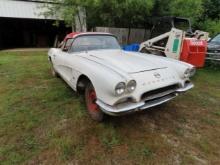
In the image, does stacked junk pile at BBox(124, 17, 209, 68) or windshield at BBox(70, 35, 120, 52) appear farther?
stacked junk pile at BBox(124, 17, 209, 68)

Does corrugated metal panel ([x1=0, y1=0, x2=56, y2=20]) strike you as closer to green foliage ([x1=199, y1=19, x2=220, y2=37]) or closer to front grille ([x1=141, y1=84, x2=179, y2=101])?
green foliage ([x1=199, y1=19, x2=220, y2=37])

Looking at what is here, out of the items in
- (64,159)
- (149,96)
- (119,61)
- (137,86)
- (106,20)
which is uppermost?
(106,20)

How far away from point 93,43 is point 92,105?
1.55 metres

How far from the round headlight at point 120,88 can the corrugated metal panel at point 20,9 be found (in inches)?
449

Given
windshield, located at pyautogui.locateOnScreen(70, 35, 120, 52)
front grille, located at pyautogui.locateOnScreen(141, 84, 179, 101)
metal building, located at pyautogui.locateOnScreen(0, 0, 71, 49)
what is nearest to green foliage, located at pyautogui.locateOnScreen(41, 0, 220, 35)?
windshield, located at pyautogui.locateOnScreen(70, 35, 120, 52)

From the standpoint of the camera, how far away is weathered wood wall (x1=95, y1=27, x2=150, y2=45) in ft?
37.0

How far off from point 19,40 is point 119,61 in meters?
19.3

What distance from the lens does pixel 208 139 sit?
277 centimetres

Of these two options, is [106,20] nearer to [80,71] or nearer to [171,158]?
[80,71]

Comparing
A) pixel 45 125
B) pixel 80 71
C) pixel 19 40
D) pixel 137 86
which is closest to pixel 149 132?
pixel 137 86

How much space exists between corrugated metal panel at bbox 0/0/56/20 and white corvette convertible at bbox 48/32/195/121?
10285 millimetres

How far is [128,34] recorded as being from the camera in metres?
11.9

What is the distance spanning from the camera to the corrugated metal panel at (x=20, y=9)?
1230cm

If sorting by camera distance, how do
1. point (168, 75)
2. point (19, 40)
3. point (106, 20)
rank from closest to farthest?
point (168, 75) → point (106, 20) → point (19, 40)
